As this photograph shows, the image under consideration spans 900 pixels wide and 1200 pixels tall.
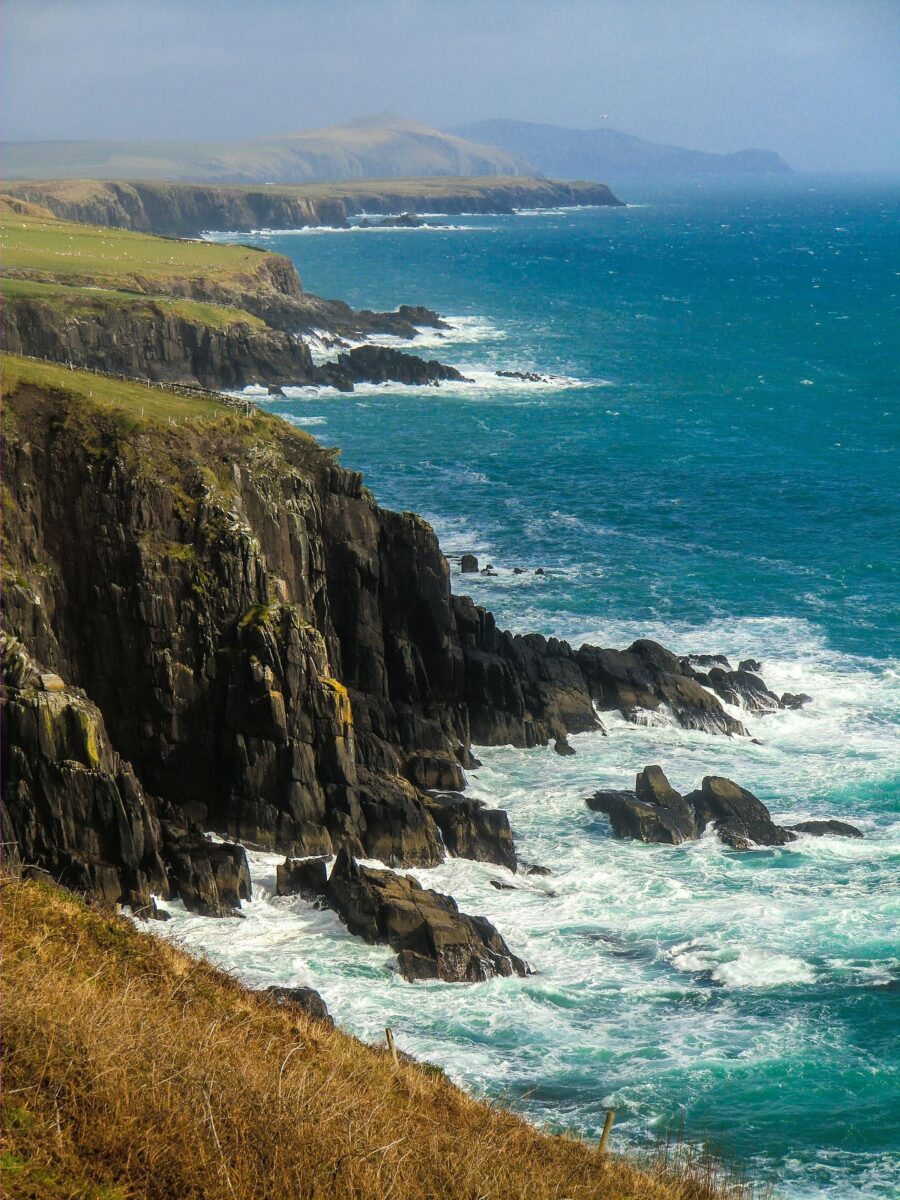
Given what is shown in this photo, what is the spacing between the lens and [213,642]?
124 feet

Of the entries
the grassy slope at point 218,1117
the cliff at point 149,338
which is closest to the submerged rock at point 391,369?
the cliff at point 149,338

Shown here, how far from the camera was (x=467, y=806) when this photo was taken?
3847 cm

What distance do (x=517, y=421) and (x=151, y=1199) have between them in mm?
79925

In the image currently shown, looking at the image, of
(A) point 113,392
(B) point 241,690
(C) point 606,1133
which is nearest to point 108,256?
(A) point 113,392

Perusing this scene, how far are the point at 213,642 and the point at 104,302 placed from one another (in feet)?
182

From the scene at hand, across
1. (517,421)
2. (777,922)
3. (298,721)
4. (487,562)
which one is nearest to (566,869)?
(777,922)

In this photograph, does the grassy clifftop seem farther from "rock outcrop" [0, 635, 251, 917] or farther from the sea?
"rock outcrop" [0, 635, 251, 917]

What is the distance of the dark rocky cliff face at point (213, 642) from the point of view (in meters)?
36.8

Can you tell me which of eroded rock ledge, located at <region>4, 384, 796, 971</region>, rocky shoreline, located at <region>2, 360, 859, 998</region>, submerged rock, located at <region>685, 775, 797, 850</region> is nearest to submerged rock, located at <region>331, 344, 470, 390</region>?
rocky shoreline, located at <region>2, 360, 859, 998</region>

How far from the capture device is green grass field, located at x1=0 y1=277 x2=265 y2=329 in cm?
8456

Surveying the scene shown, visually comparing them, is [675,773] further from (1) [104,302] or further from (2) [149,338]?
(1) [104,302]

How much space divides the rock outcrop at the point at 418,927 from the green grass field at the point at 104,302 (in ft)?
193

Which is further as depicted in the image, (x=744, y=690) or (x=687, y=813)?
(x=744, y=690)

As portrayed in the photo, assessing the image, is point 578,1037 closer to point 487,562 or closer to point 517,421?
point 487,562
